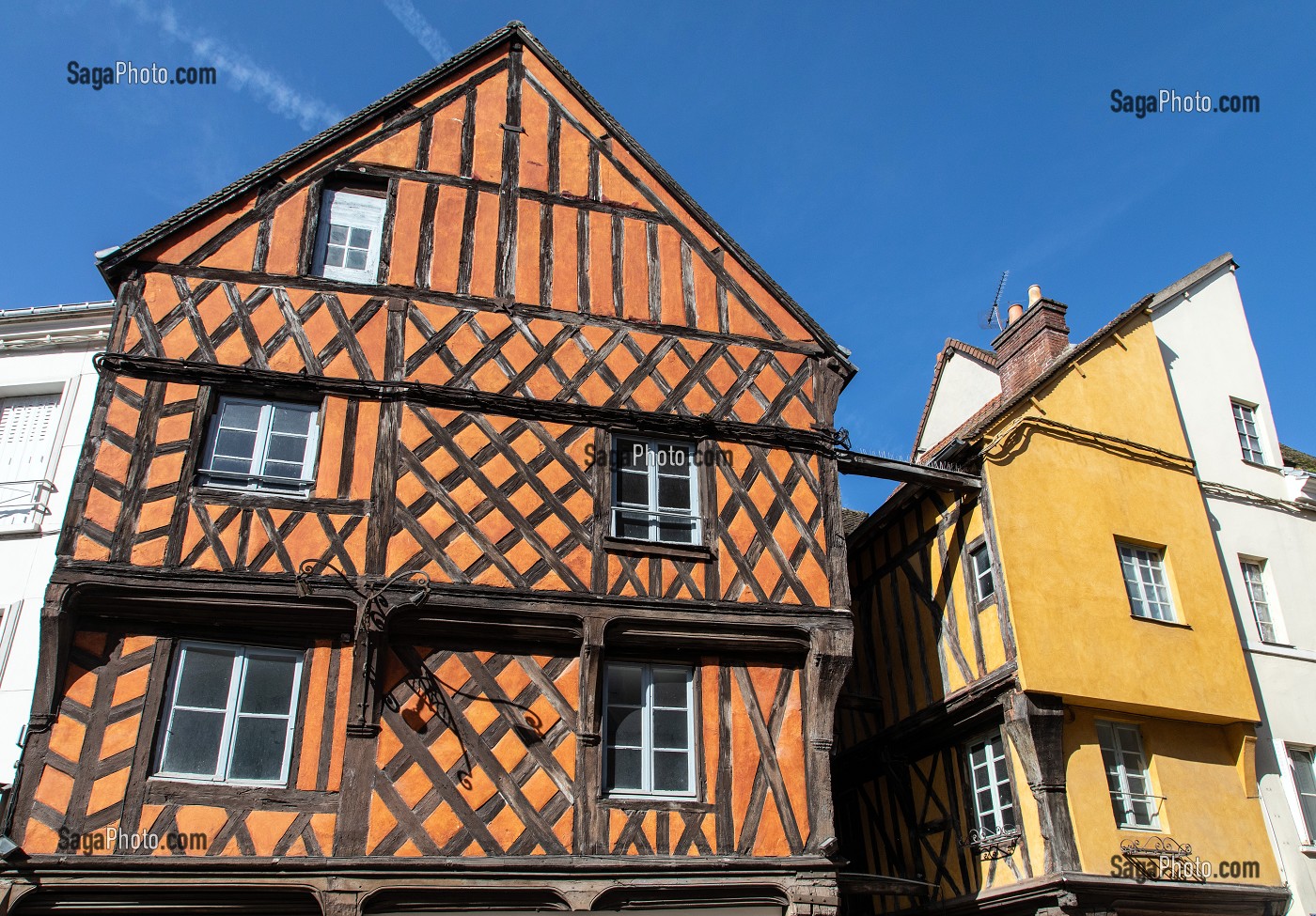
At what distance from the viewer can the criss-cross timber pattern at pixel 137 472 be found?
8469 millimetres

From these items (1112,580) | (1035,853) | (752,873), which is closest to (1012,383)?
(1112,580)

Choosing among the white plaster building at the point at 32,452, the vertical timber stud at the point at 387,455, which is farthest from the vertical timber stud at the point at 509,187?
the white plaster building at the point at 32,452

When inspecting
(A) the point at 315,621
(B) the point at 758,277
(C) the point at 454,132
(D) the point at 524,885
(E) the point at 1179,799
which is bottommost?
(D) the point at 524,885

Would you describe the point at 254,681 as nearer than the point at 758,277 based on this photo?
Yes

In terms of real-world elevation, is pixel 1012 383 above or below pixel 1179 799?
above

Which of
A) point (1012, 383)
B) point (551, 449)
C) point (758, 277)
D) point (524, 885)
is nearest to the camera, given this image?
point (524, 885)

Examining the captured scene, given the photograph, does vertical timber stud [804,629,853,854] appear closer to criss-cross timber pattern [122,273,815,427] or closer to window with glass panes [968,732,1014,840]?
criss-cross timber pattern [122,273,815,427]

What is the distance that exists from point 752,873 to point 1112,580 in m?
5.62

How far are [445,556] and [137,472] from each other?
2545 millimetres

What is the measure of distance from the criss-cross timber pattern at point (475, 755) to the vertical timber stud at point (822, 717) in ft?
6.60

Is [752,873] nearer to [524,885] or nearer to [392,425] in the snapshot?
[524,885]

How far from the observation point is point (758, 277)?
442 inches

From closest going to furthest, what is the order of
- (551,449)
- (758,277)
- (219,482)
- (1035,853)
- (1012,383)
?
(219,482) → (551,449) → (1035,853) → (758,277) → (1012,383)

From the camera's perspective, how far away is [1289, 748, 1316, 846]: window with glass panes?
1188 cm
